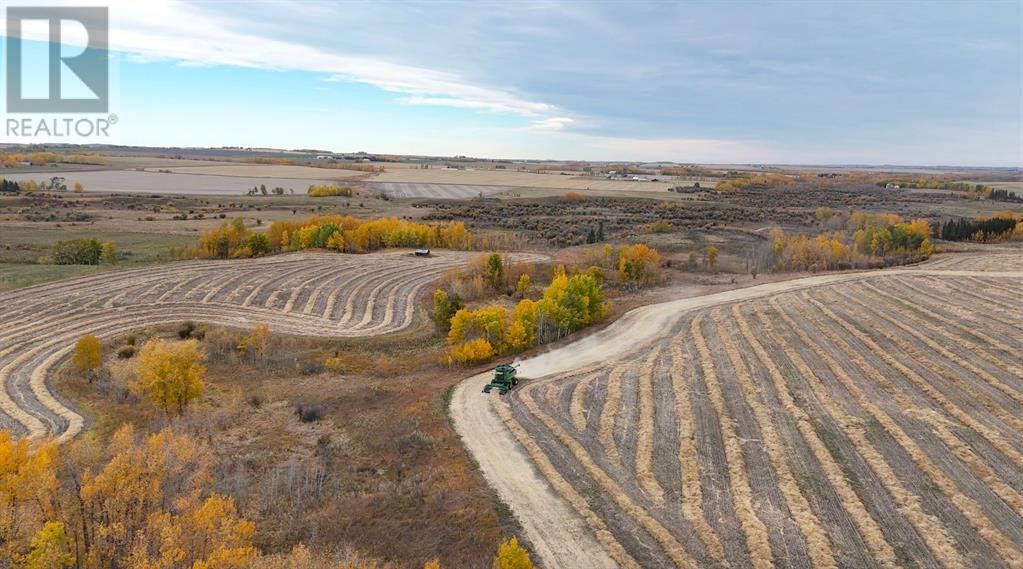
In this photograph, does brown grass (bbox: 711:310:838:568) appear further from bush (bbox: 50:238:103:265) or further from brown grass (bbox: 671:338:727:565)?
bush (bbox: 50:238:103:265)

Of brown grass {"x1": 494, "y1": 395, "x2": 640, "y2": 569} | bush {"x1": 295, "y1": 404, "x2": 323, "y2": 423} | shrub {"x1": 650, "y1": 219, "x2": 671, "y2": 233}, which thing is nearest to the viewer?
brown grass {"x1": 494, "y1": 395, "x2": 640, "y2": 569}

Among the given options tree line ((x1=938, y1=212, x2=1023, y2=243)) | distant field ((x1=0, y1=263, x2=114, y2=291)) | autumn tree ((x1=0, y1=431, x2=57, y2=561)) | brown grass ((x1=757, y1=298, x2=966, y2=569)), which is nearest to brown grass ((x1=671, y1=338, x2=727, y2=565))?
brown grass ((x1=757, y1=298, x2=966, y2=569))

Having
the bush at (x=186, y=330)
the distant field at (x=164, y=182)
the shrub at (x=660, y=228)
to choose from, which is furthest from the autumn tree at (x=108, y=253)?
the shrub at (x=660, y=228)

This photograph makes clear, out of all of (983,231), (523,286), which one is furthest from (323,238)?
(983,231)

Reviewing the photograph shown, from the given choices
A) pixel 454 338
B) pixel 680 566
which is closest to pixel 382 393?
pixel 454 338

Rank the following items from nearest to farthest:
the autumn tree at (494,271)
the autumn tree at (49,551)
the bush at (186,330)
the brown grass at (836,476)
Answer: the autumn tree at (49,551)
the brown grass at (836,476)
the bush at (186,330)
the autumn tree at (494,271)

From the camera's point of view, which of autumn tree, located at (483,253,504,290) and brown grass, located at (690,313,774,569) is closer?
brown grass, located at (690,313,774,569)

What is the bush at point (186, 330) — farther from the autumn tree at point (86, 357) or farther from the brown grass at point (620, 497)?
the brown grass at point (620, 497)
